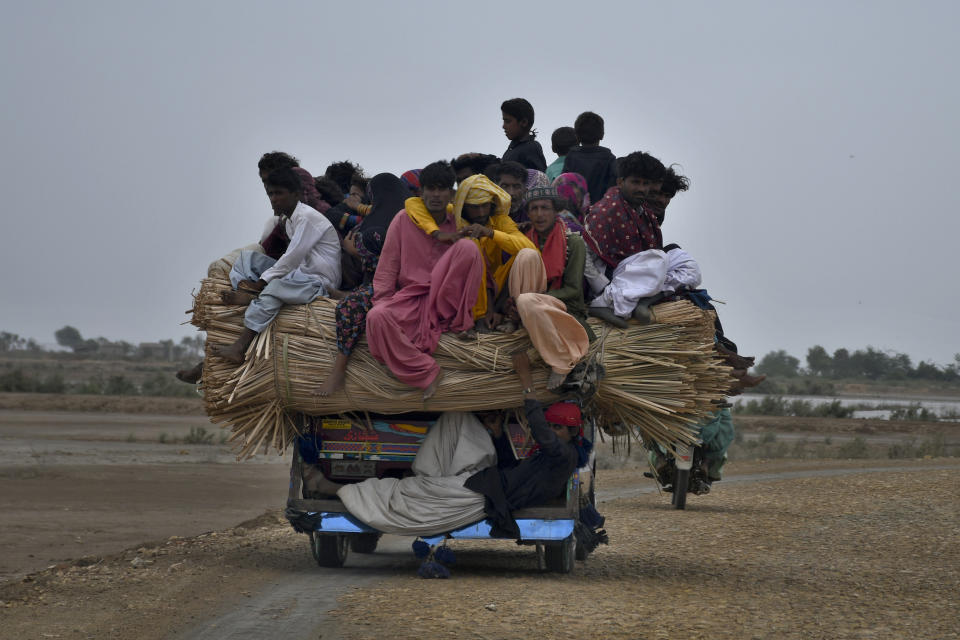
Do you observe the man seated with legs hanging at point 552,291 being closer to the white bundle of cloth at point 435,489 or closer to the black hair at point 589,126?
the white bundle of cloth at point 435,489

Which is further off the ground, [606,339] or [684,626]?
[606,339]

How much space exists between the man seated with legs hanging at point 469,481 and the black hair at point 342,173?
9.80 ft

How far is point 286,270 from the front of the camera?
311 inches

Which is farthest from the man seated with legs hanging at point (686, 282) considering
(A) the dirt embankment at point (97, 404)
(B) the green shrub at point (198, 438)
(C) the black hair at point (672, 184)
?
(A) the dirt embankment at point (97, 404)

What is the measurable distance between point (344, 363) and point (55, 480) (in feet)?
32.6

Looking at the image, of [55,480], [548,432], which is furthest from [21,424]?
[548,432]

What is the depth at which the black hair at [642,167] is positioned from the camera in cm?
845

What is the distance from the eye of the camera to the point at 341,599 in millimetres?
6746

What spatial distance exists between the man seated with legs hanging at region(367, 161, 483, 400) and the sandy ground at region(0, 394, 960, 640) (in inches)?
55.9

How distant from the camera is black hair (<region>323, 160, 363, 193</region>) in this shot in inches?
392

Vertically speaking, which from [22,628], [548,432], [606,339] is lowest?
[22,628]

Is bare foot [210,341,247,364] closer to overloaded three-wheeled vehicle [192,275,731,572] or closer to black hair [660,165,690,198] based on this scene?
overloaded three-wheeled vehicle [192,275,731,572]

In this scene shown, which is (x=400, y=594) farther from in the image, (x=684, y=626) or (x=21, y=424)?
(x=21, y=424)

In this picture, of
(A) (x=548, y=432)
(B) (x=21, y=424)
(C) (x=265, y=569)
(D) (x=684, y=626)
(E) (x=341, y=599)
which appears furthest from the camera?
(B) (x=21, y=424)
